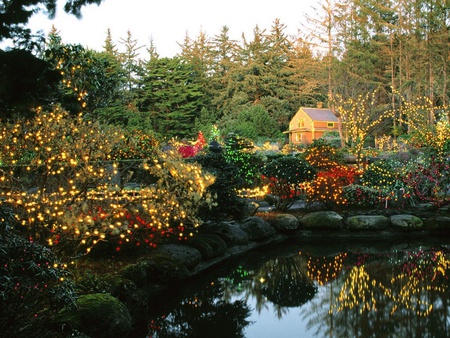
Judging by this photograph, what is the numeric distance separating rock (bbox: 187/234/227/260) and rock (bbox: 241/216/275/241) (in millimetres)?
1575

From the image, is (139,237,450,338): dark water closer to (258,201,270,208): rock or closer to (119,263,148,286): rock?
(119,263,148,286): rock

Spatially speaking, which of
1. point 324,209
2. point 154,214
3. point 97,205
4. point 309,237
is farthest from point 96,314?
point 324,209

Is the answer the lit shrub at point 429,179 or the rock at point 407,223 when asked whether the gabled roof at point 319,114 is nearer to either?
the lit shrub at point 429,179

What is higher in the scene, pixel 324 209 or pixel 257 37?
pixel 257 37

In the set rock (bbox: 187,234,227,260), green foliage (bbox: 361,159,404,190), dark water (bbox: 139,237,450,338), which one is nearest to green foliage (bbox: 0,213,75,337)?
dark water (bbox: 139,237,450,338)

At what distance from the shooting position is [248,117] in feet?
113

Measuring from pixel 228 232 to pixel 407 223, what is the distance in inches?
221

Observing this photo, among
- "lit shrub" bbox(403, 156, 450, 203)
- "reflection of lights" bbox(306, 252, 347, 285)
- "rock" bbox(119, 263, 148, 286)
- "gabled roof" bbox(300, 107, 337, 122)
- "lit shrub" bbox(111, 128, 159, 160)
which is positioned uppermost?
"gabled roof" bbox(300, 107, 337, 122)

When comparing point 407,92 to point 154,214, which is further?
→ point 407,92

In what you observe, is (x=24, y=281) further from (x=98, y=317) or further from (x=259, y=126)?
(x=259, y=126)

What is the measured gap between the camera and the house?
3544 cm

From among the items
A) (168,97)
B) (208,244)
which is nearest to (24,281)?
(208,244)

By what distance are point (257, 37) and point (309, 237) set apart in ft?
103

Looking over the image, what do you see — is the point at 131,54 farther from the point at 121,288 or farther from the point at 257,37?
the point at 121,288
